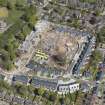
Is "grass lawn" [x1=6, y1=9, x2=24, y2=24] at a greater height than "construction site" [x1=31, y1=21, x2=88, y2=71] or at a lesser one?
greater

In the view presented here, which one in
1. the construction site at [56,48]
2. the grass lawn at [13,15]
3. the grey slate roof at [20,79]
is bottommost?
the grey slate roof at [20,79]

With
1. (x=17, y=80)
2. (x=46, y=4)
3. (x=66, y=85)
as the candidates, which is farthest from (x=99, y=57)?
(x=46, y=4)

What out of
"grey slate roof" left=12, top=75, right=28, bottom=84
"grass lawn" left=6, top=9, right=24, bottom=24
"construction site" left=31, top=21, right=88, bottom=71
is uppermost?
"grass lawn" left=6, top=9, right=24, bottom=24

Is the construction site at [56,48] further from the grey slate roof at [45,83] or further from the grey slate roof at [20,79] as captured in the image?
the grey slate roof at [20,79]

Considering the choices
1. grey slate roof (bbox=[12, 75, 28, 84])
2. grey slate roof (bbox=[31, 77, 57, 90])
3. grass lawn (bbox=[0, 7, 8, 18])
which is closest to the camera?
grey slate roof (bbox=[31, 77, 57, 90])

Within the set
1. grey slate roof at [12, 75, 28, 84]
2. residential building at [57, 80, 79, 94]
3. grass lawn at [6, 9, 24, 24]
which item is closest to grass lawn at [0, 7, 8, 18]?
grass lawn at [6, 9, 24, 24]

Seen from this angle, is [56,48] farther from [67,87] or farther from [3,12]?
[3,12]

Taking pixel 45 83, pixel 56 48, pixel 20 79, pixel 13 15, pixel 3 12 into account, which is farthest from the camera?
pixel 3 12

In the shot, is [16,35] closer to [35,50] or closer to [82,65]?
[35,50]

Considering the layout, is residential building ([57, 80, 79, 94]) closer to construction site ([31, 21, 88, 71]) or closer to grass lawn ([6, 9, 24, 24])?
construction site ([31, 21, 88, 71])

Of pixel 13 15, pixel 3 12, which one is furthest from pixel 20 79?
pixel 3 12

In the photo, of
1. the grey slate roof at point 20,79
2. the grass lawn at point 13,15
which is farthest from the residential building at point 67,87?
the grass lawn at point 13,15
